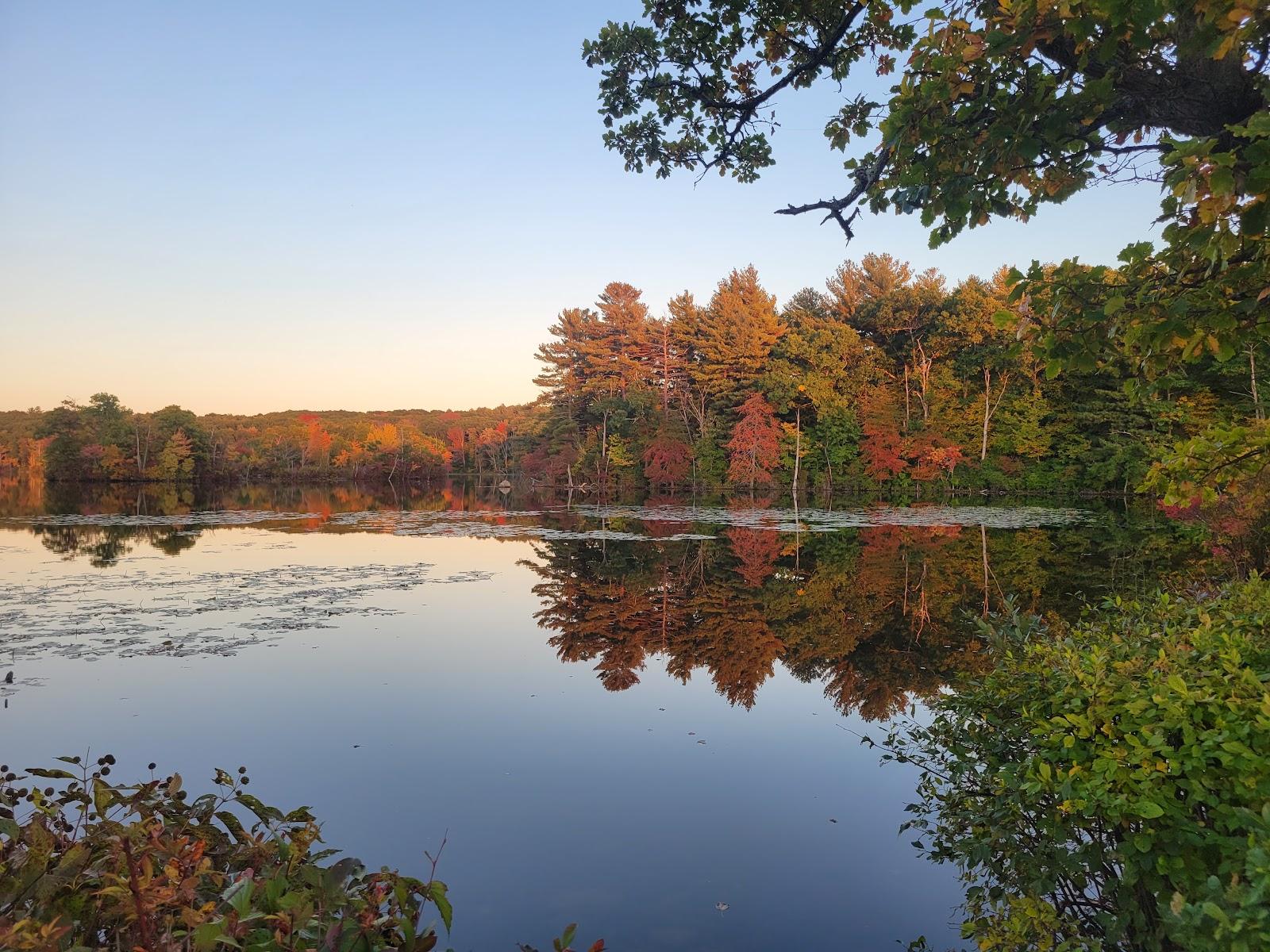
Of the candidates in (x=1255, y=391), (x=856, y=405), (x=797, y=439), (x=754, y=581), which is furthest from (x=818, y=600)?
(x=856, y=405)

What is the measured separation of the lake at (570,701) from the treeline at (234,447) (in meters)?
49.8

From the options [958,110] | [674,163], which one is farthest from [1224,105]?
[674,163]

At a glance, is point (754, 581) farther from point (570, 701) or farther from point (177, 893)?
point (177, 893)

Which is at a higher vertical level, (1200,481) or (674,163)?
(674,163)

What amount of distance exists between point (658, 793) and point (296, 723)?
9.76 feet

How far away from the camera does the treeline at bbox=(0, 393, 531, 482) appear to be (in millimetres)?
57812

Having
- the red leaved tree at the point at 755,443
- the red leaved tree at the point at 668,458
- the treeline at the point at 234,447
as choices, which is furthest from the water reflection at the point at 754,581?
the treeline at the point at 234,447

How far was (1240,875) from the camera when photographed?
6.42 ft

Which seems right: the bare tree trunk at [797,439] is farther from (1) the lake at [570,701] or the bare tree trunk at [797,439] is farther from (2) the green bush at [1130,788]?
(2) the green bush at [1130,788]

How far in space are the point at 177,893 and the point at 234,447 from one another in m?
71.9

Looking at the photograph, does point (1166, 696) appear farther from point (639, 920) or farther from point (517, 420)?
point (517, 420)

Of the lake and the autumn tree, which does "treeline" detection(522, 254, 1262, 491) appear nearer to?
the lake

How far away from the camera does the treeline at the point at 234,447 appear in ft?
190

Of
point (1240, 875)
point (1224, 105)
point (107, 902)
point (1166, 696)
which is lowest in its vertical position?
point (1240, 875)
